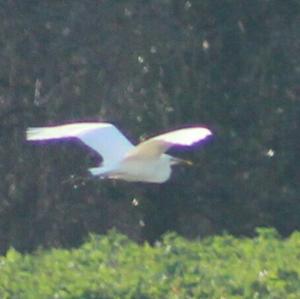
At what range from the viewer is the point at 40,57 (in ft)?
40.3

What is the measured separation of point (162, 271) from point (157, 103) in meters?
4.50

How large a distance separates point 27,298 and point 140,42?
191 inches

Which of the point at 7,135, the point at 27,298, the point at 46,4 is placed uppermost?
the point at 46,4

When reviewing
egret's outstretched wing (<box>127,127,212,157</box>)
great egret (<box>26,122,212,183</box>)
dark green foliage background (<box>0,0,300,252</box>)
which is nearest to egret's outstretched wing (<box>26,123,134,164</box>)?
great egret (<box>26,122,212,183</box>)

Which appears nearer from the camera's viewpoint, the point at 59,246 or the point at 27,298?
the point at 27,298

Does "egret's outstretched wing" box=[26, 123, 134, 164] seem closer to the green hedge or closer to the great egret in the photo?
the great egret

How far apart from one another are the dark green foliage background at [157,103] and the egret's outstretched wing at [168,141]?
6.06 ft

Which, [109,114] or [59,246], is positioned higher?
[109,114]

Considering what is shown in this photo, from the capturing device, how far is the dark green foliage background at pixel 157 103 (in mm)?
11852

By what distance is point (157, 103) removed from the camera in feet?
38.9

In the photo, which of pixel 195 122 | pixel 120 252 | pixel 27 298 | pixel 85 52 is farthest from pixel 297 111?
pixel 27 298

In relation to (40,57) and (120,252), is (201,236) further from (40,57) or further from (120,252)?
(120,252)

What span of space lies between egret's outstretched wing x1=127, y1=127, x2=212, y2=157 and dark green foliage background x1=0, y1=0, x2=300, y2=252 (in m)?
1.85

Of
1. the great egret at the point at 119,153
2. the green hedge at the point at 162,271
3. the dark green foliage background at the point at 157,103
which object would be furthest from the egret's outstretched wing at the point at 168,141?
the dark green foliage background at the point at 157,103
